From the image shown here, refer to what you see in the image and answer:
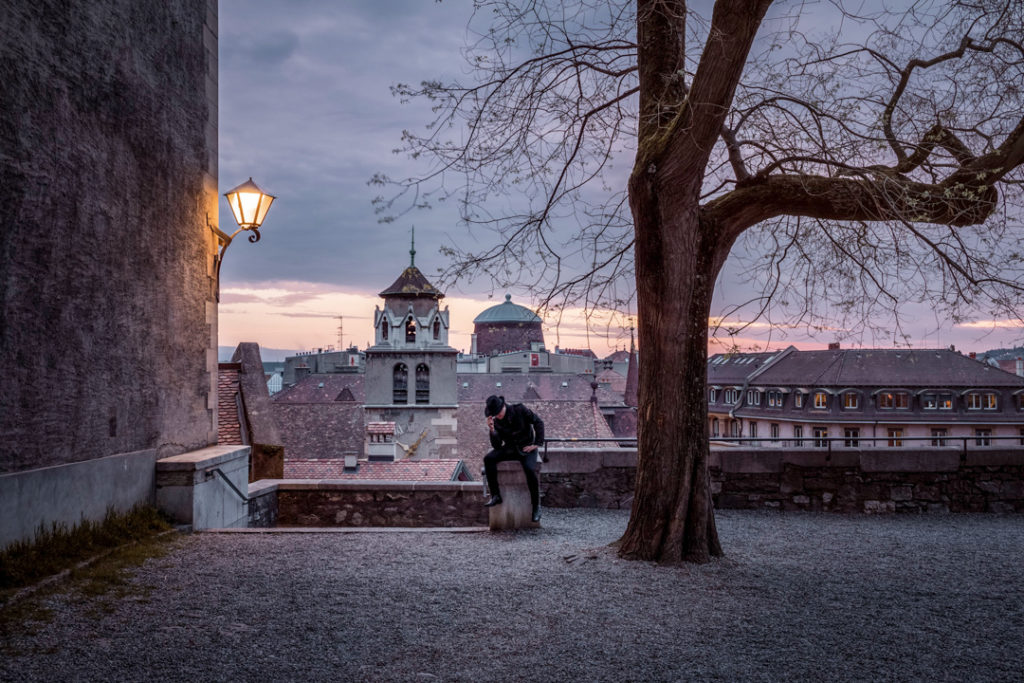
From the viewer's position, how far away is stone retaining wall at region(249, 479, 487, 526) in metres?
9.48

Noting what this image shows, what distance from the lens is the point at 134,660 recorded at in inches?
146

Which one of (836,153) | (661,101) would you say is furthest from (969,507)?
(661,101)

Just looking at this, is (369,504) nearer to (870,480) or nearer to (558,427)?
(870,480)

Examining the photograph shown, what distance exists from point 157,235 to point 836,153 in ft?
21.7

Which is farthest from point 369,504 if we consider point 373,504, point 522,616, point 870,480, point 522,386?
point 522,386

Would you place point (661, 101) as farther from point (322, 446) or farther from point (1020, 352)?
point (322, 446)

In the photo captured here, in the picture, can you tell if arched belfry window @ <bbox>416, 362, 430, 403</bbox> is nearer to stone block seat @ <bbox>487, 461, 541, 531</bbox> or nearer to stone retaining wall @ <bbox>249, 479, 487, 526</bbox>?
stone retaining wall @ <bbox>249, 479, 487, 526</bbox>

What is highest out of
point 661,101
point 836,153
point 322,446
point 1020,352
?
point 661,101

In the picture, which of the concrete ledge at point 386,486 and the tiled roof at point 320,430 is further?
the tiled roof at point 320,430

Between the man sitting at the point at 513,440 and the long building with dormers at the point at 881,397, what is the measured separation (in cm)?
2707

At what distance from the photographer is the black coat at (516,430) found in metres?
7.74

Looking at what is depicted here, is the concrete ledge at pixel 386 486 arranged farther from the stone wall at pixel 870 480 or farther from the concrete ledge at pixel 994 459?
the concrete ledge at pixel 994 459

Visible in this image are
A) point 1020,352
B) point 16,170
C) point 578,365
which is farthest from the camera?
point 578,365

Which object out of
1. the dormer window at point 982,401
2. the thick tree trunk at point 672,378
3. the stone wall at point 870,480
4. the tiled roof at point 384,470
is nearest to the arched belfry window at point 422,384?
the tiled roof at point 384,470
